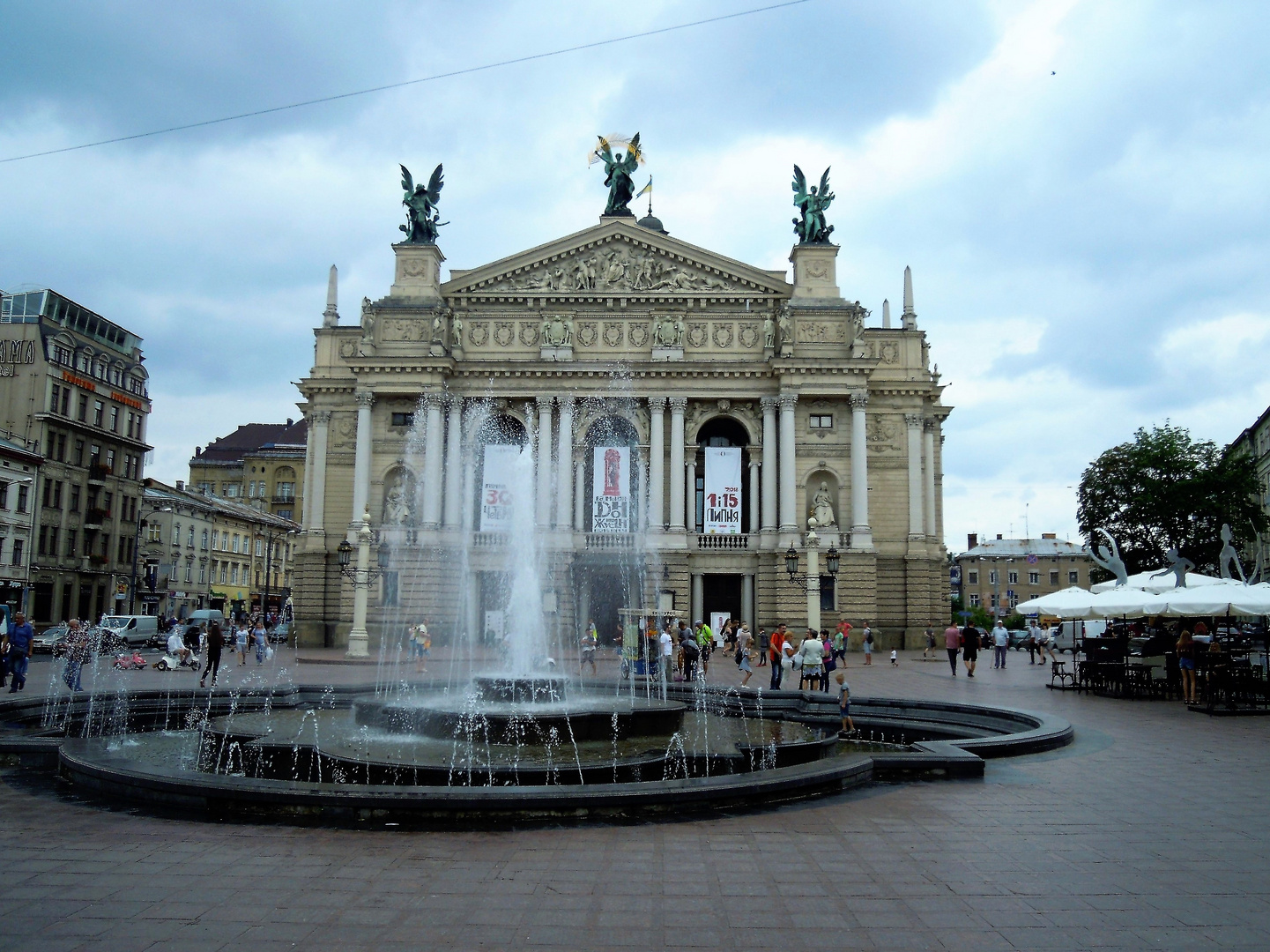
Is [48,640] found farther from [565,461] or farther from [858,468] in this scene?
[858,468]

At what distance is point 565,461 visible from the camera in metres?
52.5

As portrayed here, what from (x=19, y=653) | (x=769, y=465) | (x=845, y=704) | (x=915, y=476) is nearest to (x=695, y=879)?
(x=845, y=704)

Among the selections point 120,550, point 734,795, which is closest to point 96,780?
point 734,795

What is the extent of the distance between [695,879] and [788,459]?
44841mm

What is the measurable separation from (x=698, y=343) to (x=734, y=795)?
44.1 metres

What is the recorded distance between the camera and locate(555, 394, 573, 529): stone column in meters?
52.2

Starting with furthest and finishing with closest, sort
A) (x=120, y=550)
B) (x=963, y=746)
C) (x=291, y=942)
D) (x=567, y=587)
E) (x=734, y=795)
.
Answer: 1. (x=120, y=550)
2. (x=567, y=587)
3. (x=963, y=746)
4. (x=734, y=795)
5. (x=291, y=942)

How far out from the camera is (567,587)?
5088cm

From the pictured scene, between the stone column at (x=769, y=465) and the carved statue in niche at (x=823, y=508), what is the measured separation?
2242 mm

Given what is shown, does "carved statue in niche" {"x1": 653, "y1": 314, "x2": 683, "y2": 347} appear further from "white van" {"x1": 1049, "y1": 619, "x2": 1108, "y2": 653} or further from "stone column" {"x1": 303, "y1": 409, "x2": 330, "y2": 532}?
"white van" {"x1": 1049, "y1": 619, "x2": 1108, "y2": 653}

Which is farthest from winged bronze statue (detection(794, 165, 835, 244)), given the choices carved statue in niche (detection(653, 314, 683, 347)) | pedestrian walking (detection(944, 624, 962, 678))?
pedestrian walking (detection(944, 624, 962, 678))

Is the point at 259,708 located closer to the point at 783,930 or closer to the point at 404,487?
the point at 783,930

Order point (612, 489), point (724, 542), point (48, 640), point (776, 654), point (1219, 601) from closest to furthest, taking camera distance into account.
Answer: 1. point (1219, 601)
2. point (776, 654)
3. point (48, 640)
4. point (612, 489)
5. point (724, 542)

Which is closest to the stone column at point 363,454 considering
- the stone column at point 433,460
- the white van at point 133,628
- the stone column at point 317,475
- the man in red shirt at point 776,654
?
the stone column at point 317,475
